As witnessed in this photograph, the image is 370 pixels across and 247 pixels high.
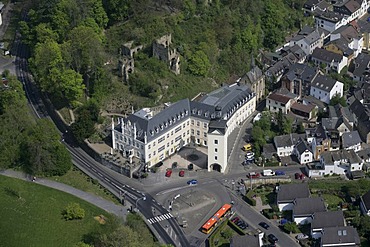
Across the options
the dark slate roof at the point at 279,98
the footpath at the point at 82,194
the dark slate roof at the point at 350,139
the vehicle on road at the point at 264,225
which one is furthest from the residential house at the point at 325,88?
the footpath at the point at 82,194

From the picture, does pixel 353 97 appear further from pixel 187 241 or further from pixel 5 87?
pixel 5 87

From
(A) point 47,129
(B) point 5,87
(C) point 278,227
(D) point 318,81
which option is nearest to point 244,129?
(D) point 318,81

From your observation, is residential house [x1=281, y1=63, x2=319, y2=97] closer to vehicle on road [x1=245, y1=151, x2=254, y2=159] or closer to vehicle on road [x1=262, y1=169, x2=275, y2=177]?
vehicle on road [x1=245, y1=151, x2=254, y2=159]

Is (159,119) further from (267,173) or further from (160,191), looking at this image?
(267,173)

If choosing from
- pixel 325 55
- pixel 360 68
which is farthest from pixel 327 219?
pixel 325 55

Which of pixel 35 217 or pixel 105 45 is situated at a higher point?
pixel 105 45

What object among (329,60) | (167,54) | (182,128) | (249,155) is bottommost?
(249,155)
